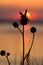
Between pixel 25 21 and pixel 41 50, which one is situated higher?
pixel 25 21

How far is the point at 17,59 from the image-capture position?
10.8 ft

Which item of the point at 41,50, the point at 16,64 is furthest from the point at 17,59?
the point at 41,50

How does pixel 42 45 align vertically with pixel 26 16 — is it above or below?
below

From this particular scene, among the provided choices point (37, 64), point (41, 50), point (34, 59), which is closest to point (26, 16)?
point (37, 64)

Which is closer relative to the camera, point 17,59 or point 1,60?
point 17,59

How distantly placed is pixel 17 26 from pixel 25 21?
15 cm

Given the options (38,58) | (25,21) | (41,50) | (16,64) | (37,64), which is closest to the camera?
(25,21)

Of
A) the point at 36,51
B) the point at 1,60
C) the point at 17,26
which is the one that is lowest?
the point at 1,60

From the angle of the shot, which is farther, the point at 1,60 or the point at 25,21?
the point at 1,60

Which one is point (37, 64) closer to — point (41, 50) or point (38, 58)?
point (38, 58)

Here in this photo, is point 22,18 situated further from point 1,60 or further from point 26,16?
point 1,60

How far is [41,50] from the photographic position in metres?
3.95

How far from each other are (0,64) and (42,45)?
754mm

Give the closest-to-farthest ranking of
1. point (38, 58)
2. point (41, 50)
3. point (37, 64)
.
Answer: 1. point (37, 64)
2. point (38, 58)
3. point (41, 50)
